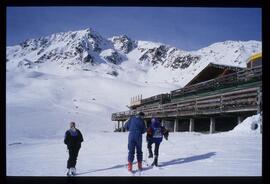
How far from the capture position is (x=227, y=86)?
18375 millimetres

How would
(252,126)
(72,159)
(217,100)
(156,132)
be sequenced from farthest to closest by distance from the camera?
1. (217,100)
2. (252,126)
3. (156,132)
4. (72,159)

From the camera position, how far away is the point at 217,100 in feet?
57.4

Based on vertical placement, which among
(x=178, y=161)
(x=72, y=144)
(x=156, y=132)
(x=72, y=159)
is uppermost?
(x=156, y=132)

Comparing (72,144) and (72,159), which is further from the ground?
(72,144)

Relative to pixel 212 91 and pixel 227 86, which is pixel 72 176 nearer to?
pixel 227 86

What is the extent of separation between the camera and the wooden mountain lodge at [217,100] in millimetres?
14987

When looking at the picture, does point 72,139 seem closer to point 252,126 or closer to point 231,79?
point 252,126

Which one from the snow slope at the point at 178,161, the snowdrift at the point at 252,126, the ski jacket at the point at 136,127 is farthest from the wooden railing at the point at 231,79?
the ski jacket at the point at 136,127

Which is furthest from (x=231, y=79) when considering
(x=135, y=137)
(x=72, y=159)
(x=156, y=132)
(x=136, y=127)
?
(x=72, y=159)

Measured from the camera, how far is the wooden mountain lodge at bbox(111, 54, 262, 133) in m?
15.0

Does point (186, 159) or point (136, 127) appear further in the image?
point (186, 159)
